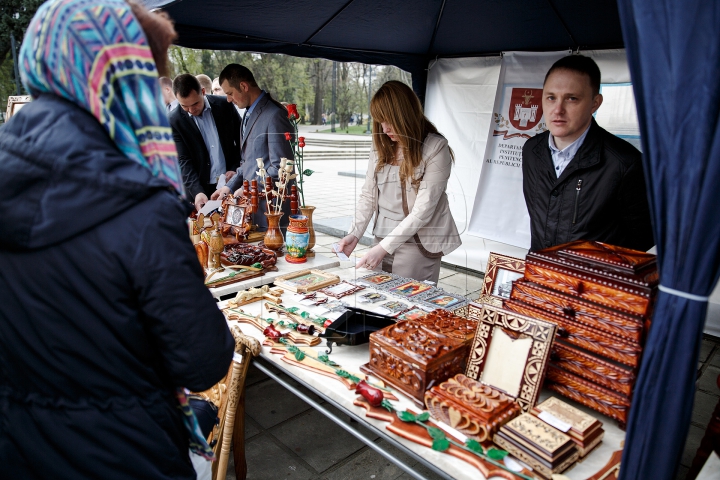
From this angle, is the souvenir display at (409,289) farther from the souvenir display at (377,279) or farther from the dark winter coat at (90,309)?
the dark winter coat at (90,309)

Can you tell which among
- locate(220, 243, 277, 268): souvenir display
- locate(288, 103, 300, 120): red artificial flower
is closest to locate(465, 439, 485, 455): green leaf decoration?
locate(220, 243, 277, 268): souvenir display

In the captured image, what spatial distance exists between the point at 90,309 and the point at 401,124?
1.80m

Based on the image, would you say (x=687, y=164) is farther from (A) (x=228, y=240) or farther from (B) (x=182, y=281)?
(A) (x=228, y=240)

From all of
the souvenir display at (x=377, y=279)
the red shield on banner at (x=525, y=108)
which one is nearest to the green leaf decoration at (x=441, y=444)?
the souvenir display at (x=377, y=279)

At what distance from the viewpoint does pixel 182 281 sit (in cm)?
88

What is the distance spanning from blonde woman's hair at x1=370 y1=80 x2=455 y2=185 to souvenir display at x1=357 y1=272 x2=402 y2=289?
53 centimetres

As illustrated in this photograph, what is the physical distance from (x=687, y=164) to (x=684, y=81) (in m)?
0.17

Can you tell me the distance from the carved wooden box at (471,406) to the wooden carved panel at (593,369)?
0.71 feet

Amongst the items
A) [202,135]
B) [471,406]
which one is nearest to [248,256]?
[471,406]

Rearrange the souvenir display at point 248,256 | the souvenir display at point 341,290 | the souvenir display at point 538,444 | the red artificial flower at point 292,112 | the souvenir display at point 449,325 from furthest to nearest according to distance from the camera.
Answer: the red artificial flower at point 292,112, the souvenir display at point 248,256, the souvenir display at point 341,290, the souvenir display at point 449,325, the souvenir display at point 538,444

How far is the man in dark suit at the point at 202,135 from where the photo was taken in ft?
13.2

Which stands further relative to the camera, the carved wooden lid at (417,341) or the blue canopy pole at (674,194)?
the carved wooden lid at (417,341)

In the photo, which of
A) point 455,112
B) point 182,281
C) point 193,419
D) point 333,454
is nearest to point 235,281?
point 333,454

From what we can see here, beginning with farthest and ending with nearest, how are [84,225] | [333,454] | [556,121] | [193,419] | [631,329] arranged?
[333,454] < [556,121] < [631,329] < [193,419] < [84,225]
